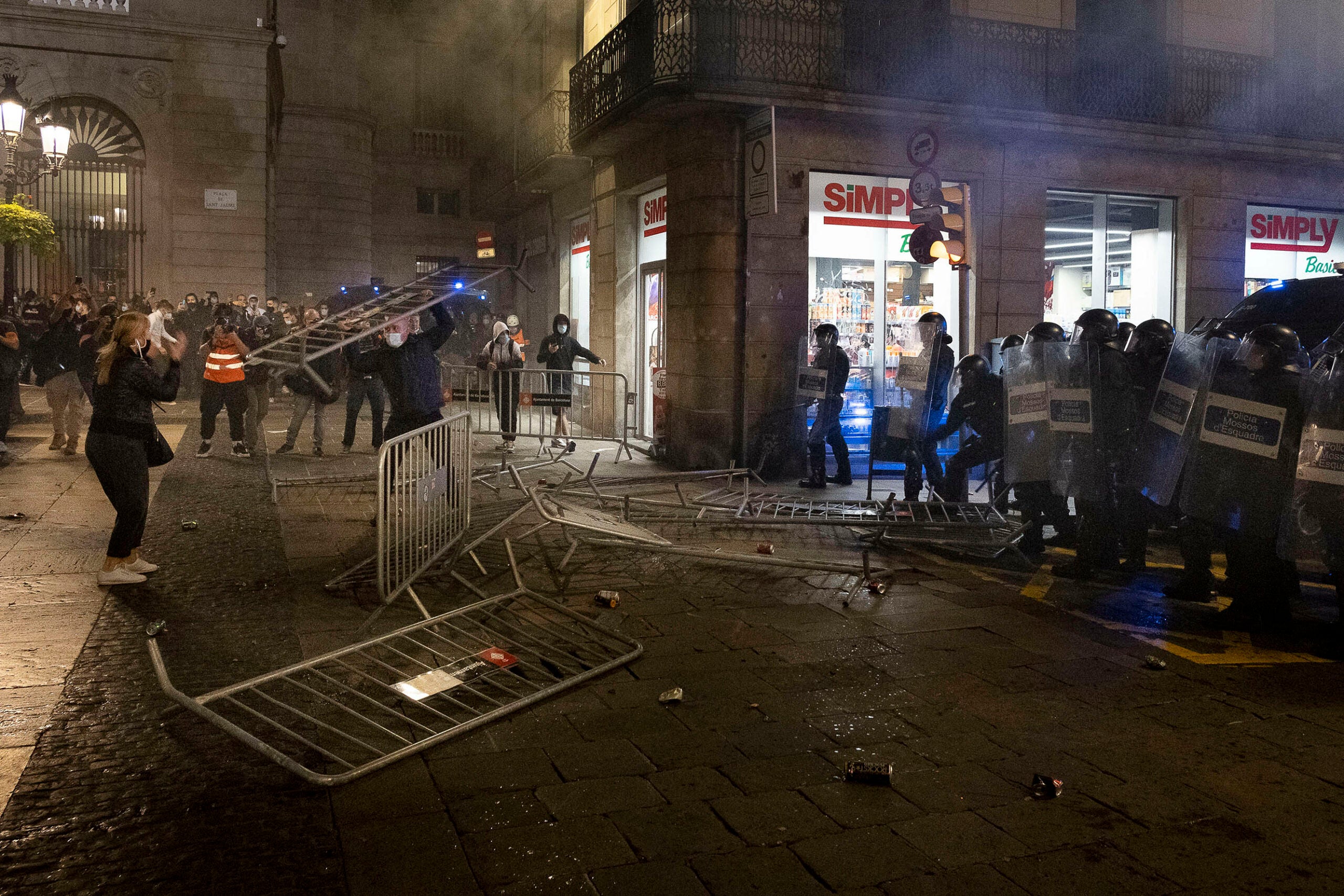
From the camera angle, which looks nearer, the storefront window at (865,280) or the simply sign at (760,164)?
the simply sign at (760,164)

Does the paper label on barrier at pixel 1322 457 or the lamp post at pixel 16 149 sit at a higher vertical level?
the lamp post at pixel 16 149

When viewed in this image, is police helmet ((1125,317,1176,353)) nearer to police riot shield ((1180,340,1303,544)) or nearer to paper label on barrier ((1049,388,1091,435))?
paper label on barrier ((1049,388,1091,435))

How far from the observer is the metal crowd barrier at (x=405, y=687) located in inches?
157

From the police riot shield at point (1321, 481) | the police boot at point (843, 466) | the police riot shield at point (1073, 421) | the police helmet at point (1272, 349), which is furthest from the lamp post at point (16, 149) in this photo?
the police riot shield at point (1321, 481)

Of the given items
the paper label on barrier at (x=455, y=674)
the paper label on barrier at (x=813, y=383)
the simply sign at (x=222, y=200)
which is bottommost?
the paper label on barrier at (x=455, y=674)

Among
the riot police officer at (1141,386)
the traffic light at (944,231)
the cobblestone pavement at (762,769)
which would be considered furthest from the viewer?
the traffic light at (944,231)

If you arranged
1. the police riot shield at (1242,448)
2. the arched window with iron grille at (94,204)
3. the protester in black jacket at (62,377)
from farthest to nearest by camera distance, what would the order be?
the arched window with iron grille at (94,204) < the protester in black jacket at (62,377) < the police riot shield at (1242,448)

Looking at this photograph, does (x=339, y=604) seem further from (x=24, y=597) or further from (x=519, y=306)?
(x=519, y=306)

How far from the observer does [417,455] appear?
6.34m

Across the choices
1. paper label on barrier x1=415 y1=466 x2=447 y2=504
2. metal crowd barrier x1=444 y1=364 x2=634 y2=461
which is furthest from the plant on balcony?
paper label on barrier x1=415 y1=466 x2=447 y2=504

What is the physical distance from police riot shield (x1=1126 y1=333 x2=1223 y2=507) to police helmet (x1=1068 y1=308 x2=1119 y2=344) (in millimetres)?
412

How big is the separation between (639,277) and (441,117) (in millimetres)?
20415

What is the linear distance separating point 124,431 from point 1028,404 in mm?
5611

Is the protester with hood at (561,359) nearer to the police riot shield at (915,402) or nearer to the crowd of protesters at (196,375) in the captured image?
the crowd of protesters at (196,375)
